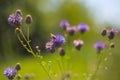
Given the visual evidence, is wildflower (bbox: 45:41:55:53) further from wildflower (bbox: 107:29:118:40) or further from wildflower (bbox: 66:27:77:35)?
wildflower (bbox: 66:27:77:35)

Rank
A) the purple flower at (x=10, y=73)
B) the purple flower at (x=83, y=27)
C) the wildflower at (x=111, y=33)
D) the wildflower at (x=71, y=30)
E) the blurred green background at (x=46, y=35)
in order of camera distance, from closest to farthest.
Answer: the purple flower at (x=10, y=73) < the wildflower at (x=111, y=33) < the wildflower at (x=71, y=30) < the purple flower at (x=83, y=27) < the blurred green background at (x=46, y=35)

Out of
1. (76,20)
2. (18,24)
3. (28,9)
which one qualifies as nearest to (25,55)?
(28,9)

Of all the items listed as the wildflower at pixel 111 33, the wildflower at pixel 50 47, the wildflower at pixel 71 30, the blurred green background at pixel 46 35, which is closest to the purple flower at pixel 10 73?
the wildflower at pixel 50 47

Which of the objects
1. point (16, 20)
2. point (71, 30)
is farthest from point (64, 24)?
point (16, 20)

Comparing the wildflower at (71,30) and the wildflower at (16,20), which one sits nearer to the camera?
the wildflower at (16,20)

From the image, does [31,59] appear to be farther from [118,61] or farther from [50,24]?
[118,61]

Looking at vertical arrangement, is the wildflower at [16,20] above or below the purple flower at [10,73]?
above

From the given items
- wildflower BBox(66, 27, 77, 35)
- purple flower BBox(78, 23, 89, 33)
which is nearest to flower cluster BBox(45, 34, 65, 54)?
wildflower BBox(66, 27, 77, 35)

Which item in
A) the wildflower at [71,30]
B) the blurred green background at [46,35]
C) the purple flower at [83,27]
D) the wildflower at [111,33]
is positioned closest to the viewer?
the wildflower at [111,33]

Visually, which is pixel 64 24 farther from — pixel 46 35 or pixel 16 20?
pixel 46 35

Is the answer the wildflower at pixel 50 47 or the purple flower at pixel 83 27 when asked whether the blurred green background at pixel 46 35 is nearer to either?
the purple flower at pixel 83 27
